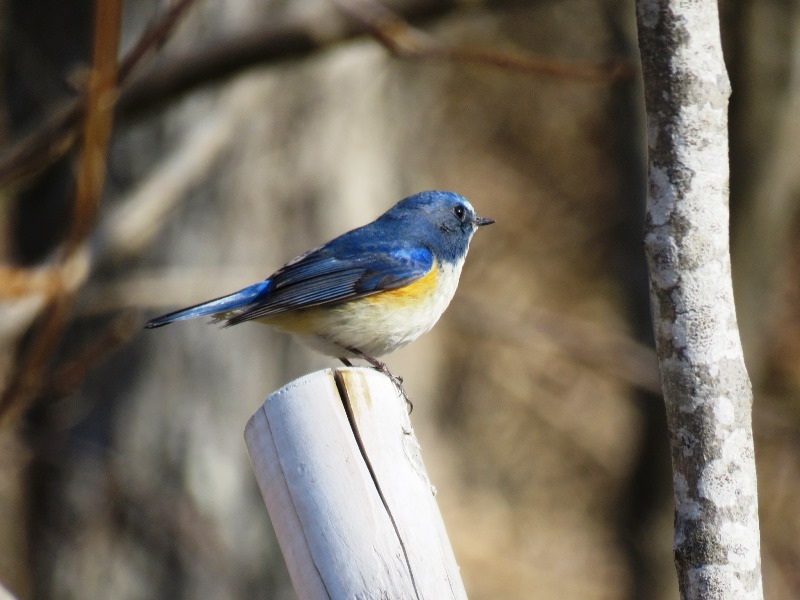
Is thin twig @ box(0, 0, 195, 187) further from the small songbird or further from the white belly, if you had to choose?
the white belly

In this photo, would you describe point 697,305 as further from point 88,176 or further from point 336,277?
point 88,176

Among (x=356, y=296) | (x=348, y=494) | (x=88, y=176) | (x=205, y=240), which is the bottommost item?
(x=348, y=494)

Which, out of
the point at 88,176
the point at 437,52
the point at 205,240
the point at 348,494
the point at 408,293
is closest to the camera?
the point at 348,494

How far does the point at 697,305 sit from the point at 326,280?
1927mm

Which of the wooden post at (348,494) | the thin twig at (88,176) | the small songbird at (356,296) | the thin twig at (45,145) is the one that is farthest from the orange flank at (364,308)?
the wooden post at (348,494)

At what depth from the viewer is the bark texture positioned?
1957mm

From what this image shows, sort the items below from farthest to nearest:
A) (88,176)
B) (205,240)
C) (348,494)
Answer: (205,240) → (88,176) → (348,494)

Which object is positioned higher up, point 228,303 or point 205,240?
point 205,240

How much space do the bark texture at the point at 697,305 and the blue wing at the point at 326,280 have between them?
170 cm

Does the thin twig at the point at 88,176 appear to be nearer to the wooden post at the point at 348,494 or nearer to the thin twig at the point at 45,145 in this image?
the thin twig at the point at 45,145

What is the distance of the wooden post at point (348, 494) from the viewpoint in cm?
192

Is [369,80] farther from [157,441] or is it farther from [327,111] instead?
[157,441]

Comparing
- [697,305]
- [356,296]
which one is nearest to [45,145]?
[356,296]

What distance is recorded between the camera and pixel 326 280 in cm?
374
